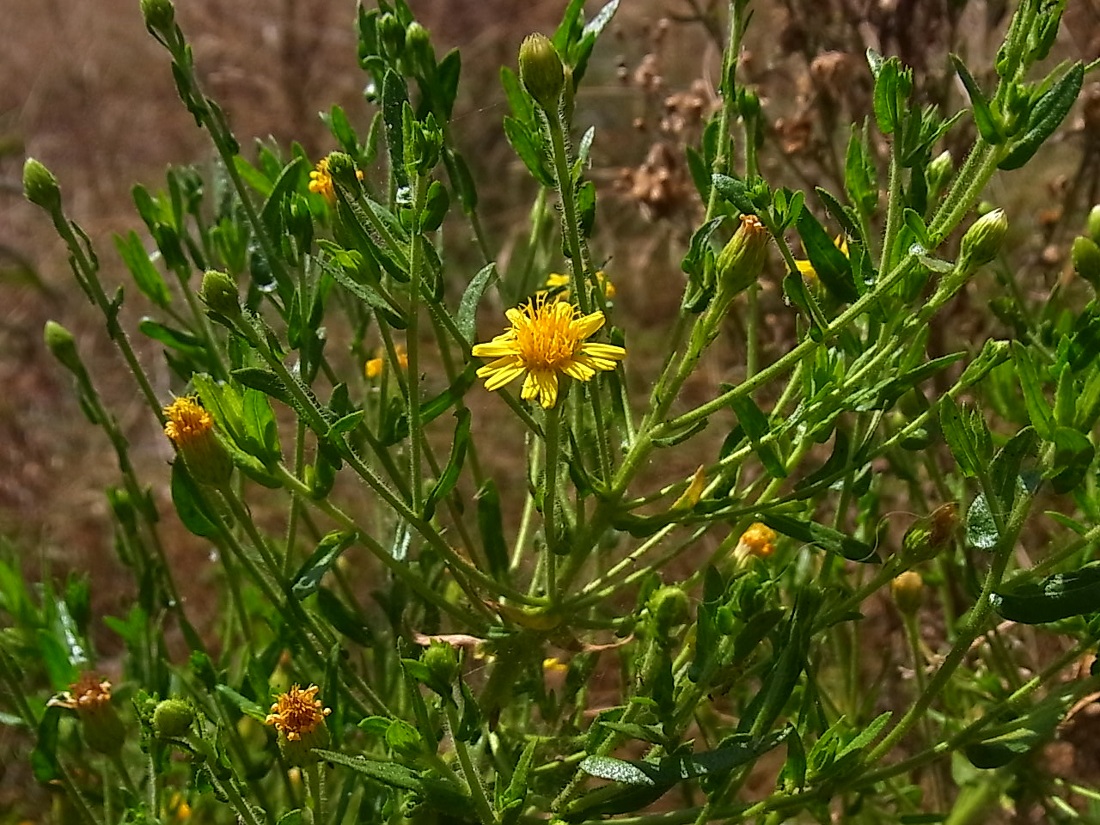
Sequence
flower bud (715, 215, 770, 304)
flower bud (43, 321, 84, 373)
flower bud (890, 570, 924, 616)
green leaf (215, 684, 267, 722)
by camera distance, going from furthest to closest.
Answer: flower bud (43, 321, 84, 373) → flower bud (890, 570, 924, 616) → green leaf (215, 684, 267, 722) → flower bud (715, 215, 770, 304)

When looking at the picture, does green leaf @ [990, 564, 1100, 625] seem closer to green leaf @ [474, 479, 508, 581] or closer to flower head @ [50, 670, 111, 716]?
green leaf @ [474, 479, 508, 581]

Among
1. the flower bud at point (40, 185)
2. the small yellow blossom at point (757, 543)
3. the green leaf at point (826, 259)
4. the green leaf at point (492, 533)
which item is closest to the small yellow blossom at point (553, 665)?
the green leaf at point (492, 533)

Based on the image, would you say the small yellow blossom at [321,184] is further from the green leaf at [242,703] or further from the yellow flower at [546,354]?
the green leaf at [242,703]

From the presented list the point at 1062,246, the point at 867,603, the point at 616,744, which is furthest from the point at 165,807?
the point at 1062,246

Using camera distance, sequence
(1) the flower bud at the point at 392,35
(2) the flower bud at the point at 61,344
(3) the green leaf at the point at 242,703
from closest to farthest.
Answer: (3) the green leaf at the point at 242,703
(1) the flower bud at the point at 392,35
(2) the flower bud at the point at 61,344

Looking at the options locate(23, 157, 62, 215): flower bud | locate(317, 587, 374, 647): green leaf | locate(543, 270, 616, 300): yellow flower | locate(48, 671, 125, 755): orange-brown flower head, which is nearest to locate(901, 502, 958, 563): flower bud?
locate(543, 270, 616, 300): yellow flower

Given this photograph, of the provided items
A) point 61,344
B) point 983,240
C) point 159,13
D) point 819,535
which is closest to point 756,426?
point 819,535
